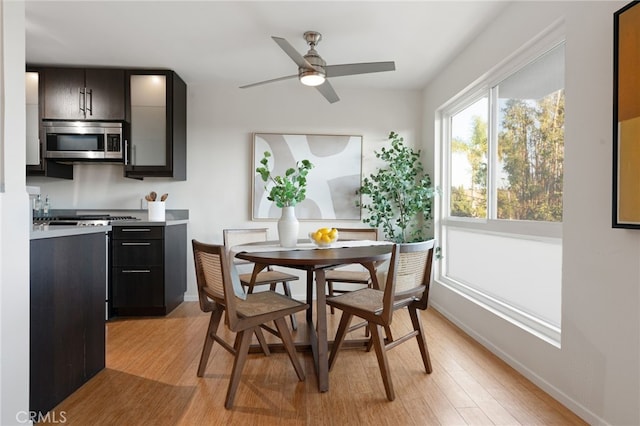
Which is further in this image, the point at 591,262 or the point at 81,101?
→ the point at 81,101

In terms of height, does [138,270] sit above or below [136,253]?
below

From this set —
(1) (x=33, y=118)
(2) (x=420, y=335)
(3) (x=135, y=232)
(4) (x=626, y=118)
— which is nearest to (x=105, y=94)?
(1) (x=33, y=118)

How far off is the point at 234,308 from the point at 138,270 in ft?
6.51

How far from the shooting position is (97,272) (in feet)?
7.11

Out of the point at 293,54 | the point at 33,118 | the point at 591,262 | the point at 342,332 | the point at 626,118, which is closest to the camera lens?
the point at 626,118

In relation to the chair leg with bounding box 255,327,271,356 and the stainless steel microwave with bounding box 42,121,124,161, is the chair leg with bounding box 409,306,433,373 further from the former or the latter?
the stainless steel microwave with bounding box 42,121,124,161

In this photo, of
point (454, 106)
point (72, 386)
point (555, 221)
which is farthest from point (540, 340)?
point (72, 386)

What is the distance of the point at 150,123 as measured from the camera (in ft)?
11.8

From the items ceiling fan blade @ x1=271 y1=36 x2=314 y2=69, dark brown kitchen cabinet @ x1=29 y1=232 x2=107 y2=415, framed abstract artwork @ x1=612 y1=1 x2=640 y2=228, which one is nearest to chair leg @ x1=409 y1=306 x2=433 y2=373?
framed abstract artwork @ x1=612 y1=1 x2=640 y2=228

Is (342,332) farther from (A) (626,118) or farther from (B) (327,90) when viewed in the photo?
(B) (327,90)

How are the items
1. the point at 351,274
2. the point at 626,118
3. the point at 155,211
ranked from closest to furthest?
the point at 626,118, the point at 351,274, the point at 155,211

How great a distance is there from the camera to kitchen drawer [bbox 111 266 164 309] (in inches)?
131

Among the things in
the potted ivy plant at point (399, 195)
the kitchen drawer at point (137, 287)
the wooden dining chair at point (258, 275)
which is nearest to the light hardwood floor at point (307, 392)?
the wooden dining chair at point (258, 275)

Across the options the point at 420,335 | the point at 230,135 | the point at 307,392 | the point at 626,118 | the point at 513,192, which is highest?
the point at 230,135
